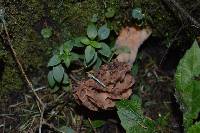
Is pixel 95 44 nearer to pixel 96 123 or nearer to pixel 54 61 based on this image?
pixel 54 61

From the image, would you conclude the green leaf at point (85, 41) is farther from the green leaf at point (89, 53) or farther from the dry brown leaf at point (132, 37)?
the dry brown leaf at point (132, 37)

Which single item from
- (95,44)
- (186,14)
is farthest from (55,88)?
(186,14)

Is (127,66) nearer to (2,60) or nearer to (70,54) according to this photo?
(70,54)

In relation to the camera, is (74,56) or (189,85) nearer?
(189,85)

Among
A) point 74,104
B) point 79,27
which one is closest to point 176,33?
point 79,27

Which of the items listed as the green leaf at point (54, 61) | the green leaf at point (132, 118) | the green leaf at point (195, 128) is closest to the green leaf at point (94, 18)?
the green leaf at point (54, 61)

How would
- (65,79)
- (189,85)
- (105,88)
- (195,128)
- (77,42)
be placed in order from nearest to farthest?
1. (195,128)
2. (189,85)
3. (105,88)
4. (77,42)
5. (65,79)
